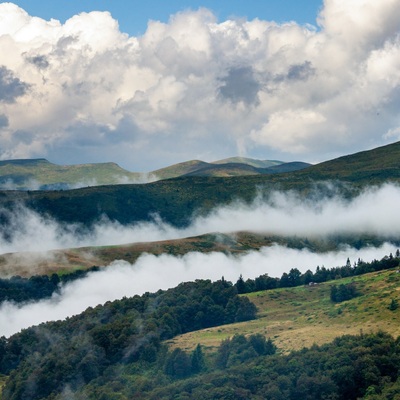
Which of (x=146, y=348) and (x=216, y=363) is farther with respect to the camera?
(x=146, y=348)

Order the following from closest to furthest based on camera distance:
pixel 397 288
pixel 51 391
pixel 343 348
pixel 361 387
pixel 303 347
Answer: pixel 361 387, pixel 343 348, pixel 303 347, pixel 51 391, pixel 397 288

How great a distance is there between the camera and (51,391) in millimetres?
187250

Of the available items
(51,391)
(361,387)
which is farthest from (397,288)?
(51,391)

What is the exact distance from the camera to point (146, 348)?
19762cm

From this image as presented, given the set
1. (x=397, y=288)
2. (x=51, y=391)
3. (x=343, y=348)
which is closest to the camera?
(x=343, y=348)

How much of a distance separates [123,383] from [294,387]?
53.7 meters

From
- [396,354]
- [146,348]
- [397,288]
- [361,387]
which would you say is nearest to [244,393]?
[361,387]

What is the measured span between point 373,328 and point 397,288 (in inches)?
1270

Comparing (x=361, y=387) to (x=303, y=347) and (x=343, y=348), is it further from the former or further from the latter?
(x=303, y=347)

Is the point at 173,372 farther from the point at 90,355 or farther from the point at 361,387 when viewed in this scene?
the point at 361,387

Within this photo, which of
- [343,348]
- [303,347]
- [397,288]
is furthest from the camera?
[397,288]

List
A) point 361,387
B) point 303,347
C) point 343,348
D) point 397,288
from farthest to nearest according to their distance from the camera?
point 397,288
point 303,347
point 343,348
point 361,387

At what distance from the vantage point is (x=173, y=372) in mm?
178750

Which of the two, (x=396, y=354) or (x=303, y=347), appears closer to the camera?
(x=396, y=354)
